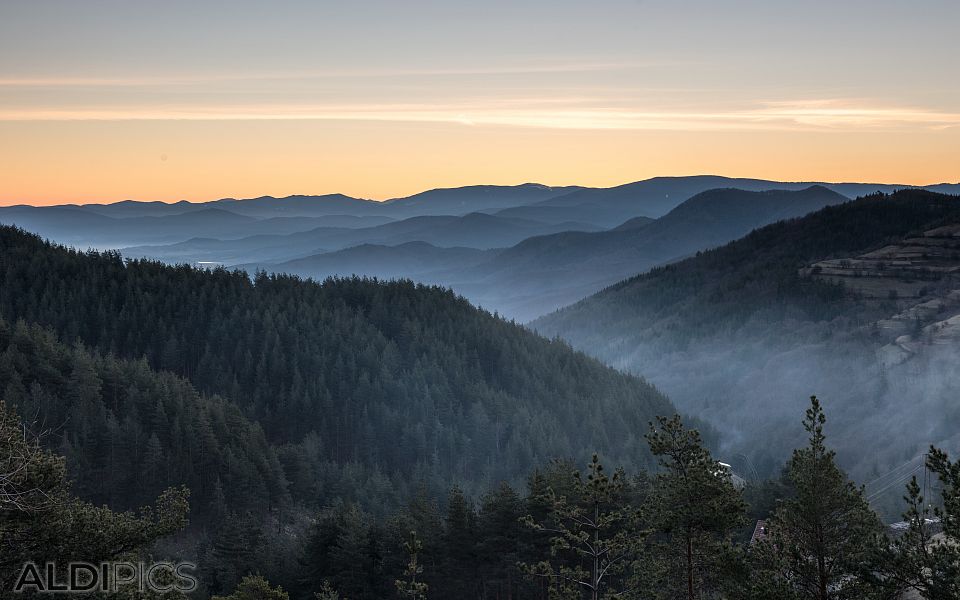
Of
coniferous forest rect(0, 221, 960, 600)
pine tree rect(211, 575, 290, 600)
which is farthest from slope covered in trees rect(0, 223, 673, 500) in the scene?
pine tree rect(211, 575, 290, 600)

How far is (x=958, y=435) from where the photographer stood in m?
157

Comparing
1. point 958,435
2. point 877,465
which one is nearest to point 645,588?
point 877,465

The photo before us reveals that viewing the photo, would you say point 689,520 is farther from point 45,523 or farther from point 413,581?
point 45,523

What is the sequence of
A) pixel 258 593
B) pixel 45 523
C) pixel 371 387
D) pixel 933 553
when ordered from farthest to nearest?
pixel 371 387 → pixel 258 593 → pixel 45 523 → pixel 933 553

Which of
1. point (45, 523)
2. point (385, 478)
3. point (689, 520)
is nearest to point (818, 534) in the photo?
point (689, 520)

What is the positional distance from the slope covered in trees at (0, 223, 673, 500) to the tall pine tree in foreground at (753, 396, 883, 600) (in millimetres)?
109734

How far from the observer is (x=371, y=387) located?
173 metres

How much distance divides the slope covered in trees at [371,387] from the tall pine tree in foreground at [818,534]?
110 metres

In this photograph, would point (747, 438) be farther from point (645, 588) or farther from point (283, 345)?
point (645, 588)

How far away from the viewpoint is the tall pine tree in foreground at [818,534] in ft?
75.5

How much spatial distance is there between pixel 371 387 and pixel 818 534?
502 feet

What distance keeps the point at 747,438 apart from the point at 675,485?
17297 cm

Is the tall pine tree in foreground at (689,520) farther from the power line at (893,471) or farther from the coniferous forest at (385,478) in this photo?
the power line at (893,471)

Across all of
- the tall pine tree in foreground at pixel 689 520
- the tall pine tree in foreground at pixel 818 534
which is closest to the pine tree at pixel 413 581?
the tall pine tree in foreground at pixel 689 520
